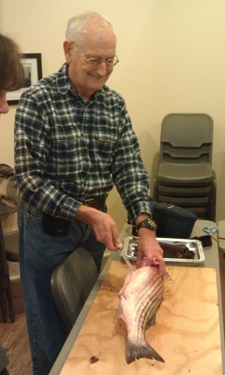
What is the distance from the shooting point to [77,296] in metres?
1.29

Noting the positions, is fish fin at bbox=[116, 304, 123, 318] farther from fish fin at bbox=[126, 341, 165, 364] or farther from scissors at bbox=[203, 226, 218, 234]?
scissors at bbox=[203, 226, 218, 234]

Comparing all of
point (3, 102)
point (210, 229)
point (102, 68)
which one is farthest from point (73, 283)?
point (210, 229)

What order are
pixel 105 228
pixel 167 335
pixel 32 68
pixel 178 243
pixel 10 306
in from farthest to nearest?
pixel 32 68
pixel 10 306
pixel 178 243
pixel 105 228
pixel 167 335

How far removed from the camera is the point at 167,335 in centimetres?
108

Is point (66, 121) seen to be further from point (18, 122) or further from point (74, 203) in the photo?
point (74, 203)

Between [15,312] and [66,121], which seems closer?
[66,121]

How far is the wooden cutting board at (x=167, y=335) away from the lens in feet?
→ 3.12

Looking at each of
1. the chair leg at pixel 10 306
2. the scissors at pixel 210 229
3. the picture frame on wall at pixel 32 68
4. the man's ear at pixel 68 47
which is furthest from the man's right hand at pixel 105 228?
the picture frame on wall at pixel 32 68

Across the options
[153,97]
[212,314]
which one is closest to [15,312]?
[212,314]

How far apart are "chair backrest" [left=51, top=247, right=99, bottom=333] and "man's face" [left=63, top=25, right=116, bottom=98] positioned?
A: 67cm

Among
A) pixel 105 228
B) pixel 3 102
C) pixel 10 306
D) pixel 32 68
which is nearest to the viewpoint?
pixel 3 102

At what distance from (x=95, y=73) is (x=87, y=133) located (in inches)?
9.4

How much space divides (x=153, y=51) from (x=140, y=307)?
2676mm

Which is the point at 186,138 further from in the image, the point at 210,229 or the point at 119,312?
the point at 119,312
